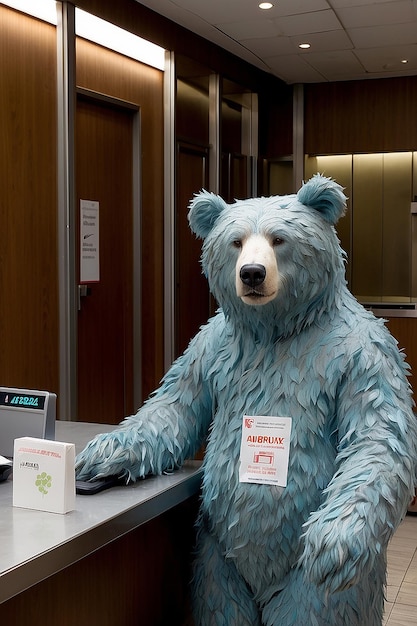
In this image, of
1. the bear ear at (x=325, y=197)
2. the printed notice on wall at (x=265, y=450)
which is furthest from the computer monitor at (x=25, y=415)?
the bear ear at (x=325, y=197)

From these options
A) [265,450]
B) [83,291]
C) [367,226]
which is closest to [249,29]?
[83,291]

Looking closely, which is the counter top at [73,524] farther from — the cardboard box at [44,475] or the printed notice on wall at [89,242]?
the printed notice on wall at [89,242]

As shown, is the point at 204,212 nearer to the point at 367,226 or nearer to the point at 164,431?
the point at 164,431

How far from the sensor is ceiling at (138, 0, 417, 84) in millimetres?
5219

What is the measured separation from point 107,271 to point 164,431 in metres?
3.12

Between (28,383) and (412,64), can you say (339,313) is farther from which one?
(412,64)

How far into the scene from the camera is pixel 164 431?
2.18 meters

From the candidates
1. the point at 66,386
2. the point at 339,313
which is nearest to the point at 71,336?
the point at 66,386

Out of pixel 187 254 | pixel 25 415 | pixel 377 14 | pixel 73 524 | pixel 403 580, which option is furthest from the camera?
pixel 187 254

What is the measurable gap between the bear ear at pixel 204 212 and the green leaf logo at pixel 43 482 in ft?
2.74

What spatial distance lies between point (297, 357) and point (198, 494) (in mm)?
515

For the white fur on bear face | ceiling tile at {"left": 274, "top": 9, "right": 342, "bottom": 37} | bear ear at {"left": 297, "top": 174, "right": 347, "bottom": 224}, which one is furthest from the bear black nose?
ceiling tile at {"left": 274, "top": 9, "right": 342, "bottom": 37}

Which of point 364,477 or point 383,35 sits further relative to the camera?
point 383,35

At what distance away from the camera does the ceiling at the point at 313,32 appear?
522 centimetres
